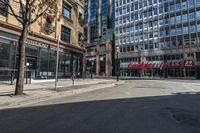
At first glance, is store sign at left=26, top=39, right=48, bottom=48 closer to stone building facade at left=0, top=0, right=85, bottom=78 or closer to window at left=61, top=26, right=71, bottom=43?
stone building facade at left=0, top=0, right=85, bottom=78

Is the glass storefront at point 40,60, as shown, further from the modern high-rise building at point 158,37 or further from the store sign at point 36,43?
the modern high-rise building at point 158,37

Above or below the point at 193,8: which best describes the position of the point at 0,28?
below

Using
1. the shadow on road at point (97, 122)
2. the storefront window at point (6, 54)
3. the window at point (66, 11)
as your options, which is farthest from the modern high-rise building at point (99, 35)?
the shadow on road at point (97, 122)

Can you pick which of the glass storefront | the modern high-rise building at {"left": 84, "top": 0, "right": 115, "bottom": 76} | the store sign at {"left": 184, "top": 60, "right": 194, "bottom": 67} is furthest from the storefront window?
the modern high-rise building at {"left": 84, "top": 0, "right": 115, "bottom": 76}

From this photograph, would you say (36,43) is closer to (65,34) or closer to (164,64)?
(65,34)

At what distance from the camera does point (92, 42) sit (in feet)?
257

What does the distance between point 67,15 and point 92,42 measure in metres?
50.7

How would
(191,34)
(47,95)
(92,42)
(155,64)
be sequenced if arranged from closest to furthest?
1. (47,95)
2. (191,34)
3. (155,64)
4. (92,42)

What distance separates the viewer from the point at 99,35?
249 ft

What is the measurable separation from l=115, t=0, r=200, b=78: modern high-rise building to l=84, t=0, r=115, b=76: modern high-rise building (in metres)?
3.59

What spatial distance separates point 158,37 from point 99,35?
84.3 ft

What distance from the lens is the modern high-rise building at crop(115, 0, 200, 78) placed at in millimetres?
51062

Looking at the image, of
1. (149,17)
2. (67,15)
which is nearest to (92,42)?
(149,17)

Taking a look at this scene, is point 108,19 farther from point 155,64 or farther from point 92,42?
point 155,64
